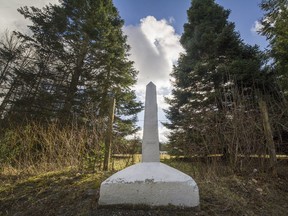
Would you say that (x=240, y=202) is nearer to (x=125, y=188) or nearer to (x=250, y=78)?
(x=125, y=188)

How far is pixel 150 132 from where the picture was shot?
3117mm

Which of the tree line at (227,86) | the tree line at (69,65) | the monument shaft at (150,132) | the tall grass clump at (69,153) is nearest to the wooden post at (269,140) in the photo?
the tree line at (227,86)

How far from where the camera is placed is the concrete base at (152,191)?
2.53m

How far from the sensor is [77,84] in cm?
1101

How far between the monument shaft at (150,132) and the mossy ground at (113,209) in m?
0.83

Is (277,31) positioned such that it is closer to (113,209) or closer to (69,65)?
(113,209)

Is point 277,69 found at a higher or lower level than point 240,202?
higher

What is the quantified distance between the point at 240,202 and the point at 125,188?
2031mm

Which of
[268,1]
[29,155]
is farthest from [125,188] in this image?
[268,1]

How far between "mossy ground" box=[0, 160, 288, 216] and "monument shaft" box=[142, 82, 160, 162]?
2.72ft

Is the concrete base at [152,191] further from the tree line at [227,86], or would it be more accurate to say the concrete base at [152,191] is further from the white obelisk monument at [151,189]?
the tree line at [227,86]

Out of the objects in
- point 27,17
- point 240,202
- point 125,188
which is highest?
point 27,17

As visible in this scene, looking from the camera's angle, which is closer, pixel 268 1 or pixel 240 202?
pixel 240 202

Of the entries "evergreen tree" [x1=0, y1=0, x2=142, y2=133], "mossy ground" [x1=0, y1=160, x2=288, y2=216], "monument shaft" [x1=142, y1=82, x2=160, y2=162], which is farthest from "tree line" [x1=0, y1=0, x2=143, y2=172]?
"monument shaft" [x1=142, y1=82, x2=160, y2=162]
